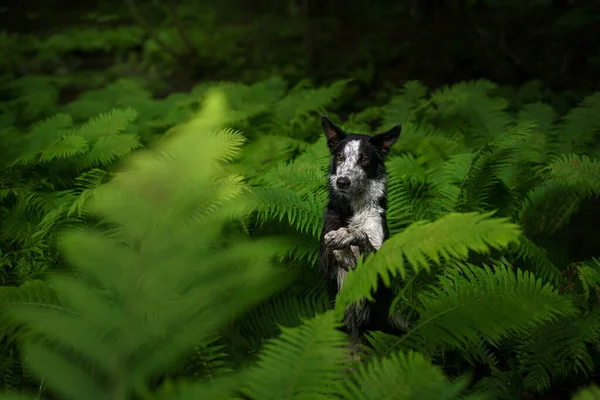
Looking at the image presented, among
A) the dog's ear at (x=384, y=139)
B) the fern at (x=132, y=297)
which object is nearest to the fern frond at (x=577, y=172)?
the dog's ear at (x=384, y=139)

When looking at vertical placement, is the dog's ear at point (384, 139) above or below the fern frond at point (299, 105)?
above

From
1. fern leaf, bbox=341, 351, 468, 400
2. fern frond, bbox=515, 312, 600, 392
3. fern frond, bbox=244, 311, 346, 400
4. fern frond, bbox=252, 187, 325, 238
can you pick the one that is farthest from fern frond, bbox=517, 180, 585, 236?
fern frond, bbox=244, 311, 346, 400

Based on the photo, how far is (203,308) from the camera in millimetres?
1695

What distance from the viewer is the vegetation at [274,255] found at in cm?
146

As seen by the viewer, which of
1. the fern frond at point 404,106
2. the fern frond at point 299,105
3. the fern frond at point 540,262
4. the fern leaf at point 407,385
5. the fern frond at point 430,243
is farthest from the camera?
the fern frond at point 299,105

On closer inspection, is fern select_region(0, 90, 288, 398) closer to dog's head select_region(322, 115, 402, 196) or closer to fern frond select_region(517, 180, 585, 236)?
dog's head select_region(322, 115, 402, 196)

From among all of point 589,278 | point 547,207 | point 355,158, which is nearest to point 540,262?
point 589,278

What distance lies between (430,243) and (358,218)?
26.5 inches

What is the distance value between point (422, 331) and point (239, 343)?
108cm

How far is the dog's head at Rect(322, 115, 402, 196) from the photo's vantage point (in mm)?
2652

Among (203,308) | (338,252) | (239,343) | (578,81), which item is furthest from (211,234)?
(578,81)

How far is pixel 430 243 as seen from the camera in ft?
6.54

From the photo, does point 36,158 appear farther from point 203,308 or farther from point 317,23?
point 317,23

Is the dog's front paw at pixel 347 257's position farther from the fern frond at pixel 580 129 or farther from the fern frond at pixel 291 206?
the fern frond at pixel 580 129
